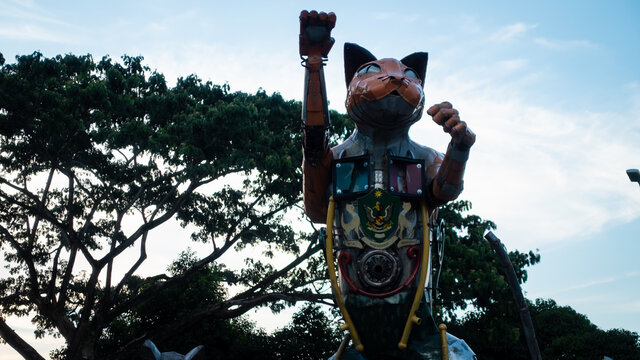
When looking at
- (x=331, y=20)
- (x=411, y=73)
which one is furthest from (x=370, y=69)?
(x=331, y=20)

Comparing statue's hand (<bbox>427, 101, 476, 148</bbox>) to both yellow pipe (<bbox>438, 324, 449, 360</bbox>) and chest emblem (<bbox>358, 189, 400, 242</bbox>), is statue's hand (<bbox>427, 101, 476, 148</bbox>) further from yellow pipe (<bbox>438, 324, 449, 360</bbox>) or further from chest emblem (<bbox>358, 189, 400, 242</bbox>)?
yellow pipe (<bbox>438, 324, 449, 360</bbox>)

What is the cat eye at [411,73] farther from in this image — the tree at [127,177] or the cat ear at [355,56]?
the tree at [127,177]

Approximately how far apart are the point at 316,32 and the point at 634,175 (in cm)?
401

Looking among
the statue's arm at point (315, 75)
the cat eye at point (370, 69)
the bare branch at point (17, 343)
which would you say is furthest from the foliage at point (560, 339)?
the statue's arm at point (315, 75)

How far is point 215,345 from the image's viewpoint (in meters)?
15.8

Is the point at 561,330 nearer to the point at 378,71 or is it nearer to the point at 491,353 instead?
the point at 491,353

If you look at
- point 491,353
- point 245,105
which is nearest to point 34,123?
point 245,105

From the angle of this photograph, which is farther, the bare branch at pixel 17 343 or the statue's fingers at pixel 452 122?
Answer: the bare branch at pixel 17 343

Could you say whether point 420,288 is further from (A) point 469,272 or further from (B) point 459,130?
(A) point 469,272

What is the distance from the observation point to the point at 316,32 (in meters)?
4.26

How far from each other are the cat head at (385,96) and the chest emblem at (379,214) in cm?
56

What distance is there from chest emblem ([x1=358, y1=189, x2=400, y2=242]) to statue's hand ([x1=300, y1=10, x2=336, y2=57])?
1075 millimetres

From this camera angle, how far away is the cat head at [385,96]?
14.8 ft

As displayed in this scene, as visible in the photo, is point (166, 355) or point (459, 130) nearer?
point (166, 355)
